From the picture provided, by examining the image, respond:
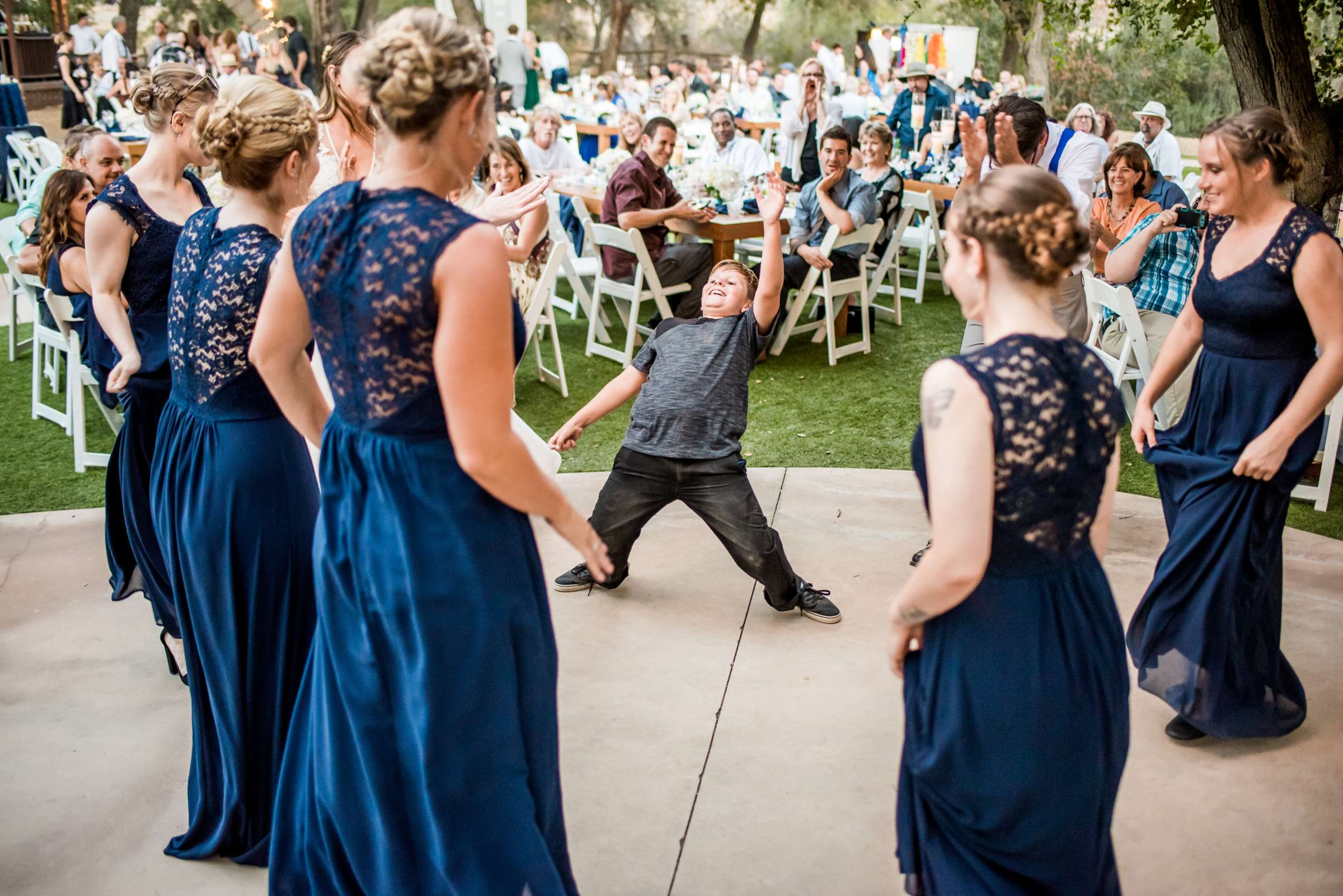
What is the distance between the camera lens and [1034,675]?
68.7 inches

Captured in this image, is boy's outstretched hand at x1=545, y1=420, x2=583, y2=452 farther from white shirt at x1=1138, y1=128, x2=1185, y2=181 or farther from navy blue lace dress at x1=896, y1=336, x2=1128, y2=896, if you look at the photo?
white shirt at x1=1138, y1=128, x2=1185, y2=181

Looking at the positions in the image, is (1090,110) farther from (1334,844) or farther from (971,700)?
(971,700)

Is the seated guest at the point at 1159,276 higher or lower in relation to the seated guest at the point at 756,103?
lower

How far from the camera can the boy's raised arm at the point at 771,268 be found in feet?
12.1

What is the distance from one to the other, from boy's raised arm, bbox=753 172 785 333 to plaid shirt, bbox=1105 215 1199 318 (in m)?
1.95

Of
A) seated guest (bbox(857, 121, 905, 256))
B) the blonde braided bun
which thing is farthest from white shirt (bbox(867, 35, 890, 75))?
the blonde braided bun

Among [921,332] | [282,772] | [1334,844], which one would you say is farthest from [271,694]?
[921,332]

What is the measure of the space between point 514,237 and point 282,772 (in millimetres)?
4080

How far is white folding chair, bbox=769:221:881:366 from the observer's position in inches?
278

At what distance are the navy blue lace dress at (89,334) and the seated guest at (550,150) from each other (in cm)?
498

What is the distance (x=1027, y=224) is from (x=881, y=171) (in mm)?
6444

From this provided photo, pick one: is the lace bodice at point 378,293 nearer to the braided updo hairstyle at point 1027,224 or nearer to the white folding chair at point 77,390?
the braided updo hairstyle at point 1027,224

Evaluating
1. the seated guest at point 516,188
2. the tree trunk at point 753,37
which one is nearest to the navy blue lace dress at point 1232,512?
the seated guest at point 516,188

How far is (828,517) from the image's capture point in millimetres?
4672
